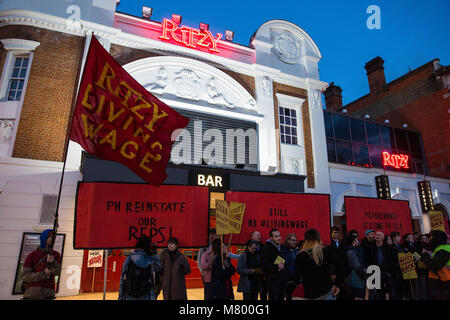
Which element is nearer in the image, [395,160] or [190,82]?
[190,82]

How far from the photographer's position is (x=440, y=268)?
523 centimetres

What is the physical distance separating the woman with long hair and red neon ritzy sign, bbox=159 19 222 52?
10918 mm

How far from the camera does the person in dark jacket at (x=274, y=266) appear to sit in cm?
535

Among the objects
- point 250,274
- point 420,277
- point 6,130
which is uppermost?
point 6,130

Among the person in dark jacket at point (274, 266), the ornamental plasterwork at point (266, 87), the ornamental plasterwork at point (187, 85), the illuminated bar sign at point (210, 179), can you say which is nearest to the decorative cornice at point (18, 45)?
the ornamental plasterwork at point (187, 85)

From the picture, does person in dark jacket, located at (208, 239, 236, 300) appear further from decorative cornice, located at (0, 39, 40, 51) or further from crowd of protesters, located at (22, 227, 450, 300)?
decorative cornice, located at (0, 39, 40, 51)

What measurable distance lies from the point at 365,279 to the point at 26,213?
9550mm

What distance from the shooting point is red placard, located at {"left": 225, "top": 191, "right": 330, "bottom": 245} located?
677 cm

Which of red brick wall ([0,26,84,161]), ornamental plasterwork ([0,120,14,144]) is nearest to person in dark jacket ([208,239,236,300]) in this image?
red brick wall ([0,26,84,161])

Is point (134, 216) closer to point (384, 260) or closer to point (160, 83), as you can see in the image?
point (384, 260)

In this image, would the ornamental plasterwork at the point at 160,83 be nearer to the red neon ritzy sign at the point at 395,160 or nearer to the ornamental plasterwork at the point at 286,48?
the ornamental plasterwork at the point at 286,48

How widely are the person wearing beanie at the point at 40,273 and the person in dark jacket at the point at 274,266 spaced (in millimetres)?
3570

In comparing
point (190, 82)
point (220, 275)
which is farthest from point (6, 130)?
point (220, 275)

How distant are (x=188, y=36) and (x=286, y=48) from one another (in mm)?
5212
